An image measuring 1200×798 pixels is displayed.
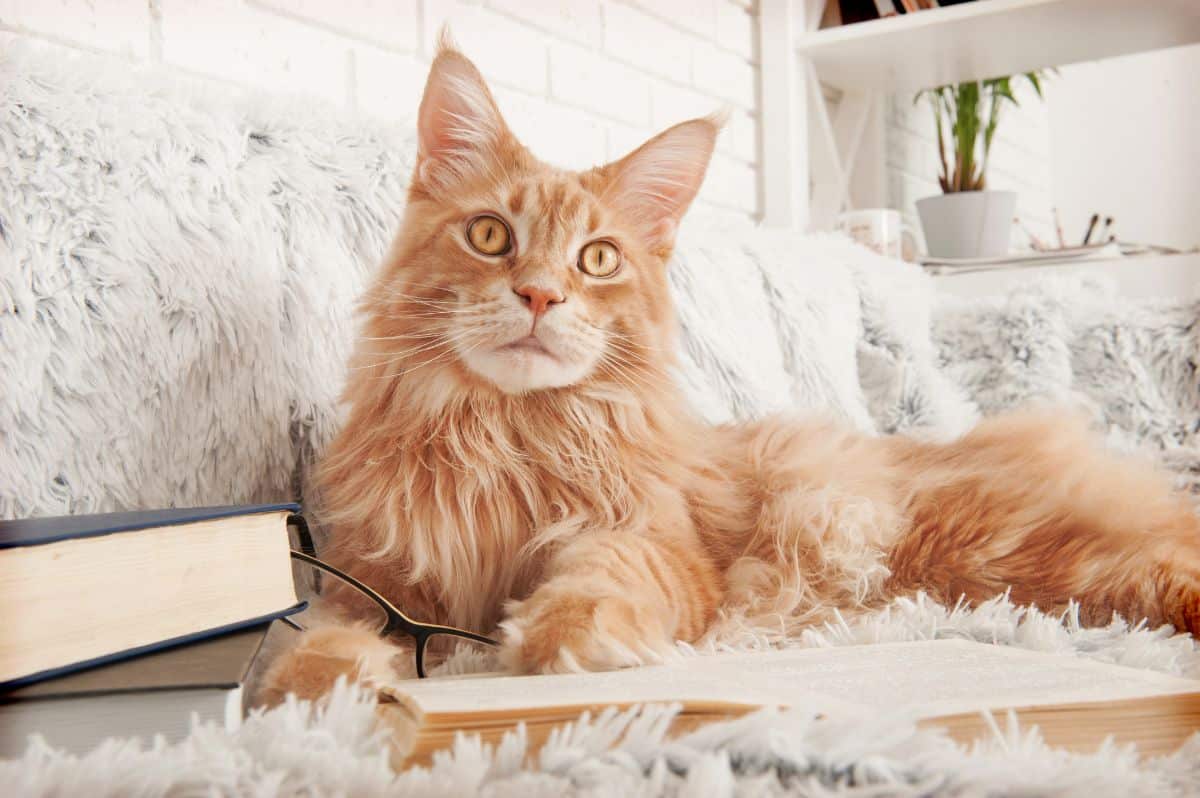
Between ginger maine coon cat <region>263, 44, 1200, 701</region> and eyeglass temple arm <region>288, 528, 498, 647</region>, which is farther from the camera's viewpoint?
ginger maine coon cat <region>263, 44, 1200, 701</region>

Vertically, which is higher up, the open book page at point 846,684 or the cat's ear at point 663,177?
the cat's ear at point 663,177

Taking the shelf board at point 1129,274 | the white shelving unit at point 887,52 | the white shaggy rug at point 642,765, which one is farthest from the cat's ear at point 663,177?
the white shelving unit at point 887,52

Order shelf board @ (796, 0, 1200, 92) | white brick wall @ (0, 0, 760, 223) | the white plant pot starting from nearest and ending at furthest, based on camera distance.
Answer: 1. white brick wall @ (0, 0, 760, 223)
2. shelf board @ (796, 0, 1200, 92)
3. the white plant pot

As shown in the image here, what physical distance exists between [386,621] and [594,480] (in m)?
0.25

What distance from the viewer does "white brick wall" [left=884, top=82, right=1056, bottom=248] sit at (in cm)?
312

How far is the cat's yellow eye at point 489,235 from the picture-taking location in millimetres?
968

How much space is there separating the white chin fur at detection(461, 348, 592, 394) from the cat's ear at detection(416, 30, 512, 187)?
0.84 ft

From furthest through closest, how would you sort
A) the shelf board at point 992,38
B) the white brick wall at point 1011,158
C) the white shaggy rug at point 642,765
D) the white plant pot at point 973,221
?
the white brick wall at point 1011,158, the white plant pot at point 973,221, the shelf board at point 992,38, the white shaggy rug at point 642,765

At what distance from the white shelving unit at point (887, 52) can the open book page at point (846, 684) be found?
207 cm

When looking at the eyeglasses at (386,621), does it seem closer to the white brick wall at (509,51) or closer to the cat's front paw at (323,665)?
the cat's front paw at (323,665)

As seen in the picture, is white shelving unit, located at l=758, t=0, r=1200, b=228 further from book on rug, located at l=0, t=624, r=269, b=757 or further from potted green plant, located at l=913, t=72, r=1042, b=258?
book on rug, located at l=0, t=624, r=269, b=757

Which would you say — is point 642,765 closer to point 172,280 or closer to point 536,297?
point 536,297

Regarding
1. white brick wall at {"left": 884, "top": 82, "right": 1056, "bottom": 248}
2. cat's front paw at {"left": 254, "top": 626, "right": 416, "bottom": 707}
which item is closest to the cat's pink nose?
cat's front paw at {"left": 254, "top": 626, "right": 416, "bottom": 707}

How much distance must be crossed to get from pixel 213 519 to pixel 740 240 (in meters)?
1.48
